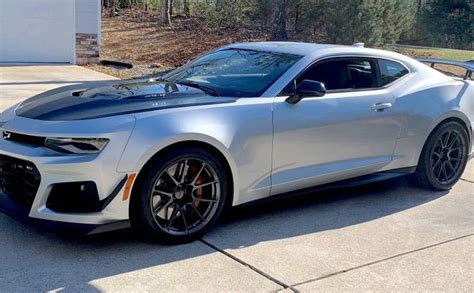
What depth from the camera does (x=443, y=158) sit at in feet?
19.8

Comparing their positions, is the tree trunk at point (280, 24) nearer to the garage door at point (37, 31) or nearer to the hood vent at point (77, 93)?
the garage door at point (37, 31)

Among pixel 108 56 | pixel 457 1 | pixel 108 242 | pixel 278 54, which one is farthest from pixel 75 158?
pixel 457 1

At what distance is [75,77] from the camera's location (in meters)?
13.4

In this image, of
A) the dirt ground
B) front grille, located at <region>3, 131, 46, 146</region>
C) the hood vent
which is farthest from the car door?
the dirt ground

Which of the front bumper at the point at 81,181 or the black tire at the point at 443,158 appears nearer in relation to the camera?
the front bumper at the point at 81,181

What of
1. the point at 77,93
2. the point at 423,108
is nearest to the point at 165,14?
the point at 423,108

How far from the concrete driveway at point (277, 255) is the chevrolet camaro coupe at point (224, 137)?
0.82 feet

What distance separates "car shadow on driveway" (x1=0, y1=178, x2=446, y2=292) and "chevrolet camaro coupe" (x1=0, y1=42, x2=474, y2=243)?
221 mm

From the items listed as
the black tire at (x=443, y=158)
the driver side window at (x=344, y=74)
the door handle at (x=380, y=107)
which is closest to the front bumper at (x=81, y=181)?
the driver side window at (x=344, y=74)

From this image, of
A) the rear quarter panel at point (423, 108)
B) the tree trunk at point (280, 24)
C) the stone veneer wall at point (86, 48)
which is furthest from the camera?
the tree trunk at point (280, 24)

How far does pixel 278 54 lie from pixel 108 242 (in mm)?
2253

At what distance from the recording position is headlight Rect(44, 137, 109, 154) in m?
3.94

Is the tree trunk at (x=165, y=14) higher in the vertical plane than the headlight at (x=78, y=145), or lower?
higher

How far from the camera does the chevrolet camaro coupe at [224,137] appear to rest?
156 inches
